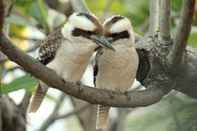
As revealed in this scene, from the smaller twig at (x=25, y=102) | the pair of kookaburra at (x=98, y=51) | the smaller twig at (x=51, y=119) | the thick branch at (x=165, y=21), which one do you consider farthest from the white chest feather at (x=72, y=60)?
the smaller twig at (x=51, y=119)

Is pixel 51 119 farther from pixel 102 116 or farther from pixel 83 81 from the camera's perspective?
pixel 102 116

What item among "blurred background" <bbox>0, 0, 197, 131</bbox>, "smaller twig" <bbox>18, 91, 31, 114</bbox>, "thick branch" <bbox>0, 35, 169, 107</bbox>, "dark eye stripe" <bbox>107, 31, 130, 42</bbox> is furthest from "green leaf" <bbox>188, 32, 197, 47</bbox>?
"smaller twig" <bbox>18, 91, 31, 114</bbox>

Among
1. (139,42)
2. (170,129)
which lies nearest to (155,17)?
(139,42)

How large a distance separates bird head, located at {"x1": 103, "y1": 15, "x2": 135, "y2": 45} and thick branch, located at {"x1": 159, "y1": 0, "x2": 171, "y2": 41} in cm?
21

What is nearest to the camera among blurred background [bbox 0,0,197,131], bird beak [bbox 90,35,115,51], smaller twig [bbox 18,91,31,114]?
blurred background [bbox 0,0,197,131]

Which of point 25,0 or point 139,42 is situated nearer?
point 139,42

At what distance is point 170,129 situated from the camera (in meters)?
1.26

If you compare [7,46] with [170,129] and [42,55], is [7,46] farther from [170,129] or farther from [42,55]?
[42,55]

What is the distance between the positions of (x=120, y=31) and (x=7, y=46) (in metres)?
0.59

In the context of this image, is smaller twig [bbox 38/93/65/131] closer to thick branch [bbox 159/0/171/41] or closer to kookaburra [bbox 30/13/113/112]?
kookaburra [bbox 30/13/113/112]

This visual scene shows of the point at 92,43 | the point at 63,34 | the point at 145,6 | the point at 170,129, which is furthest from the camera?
the point at 145,6

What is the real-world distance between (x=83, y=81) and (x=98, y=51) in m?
0.85

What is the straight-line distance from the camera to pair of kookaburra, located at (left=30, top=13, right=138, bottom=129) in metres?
1.77

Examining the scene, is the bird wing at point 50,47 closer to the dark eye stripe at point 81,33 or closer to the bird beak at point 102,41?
the dark eye stripe at point 81,33
